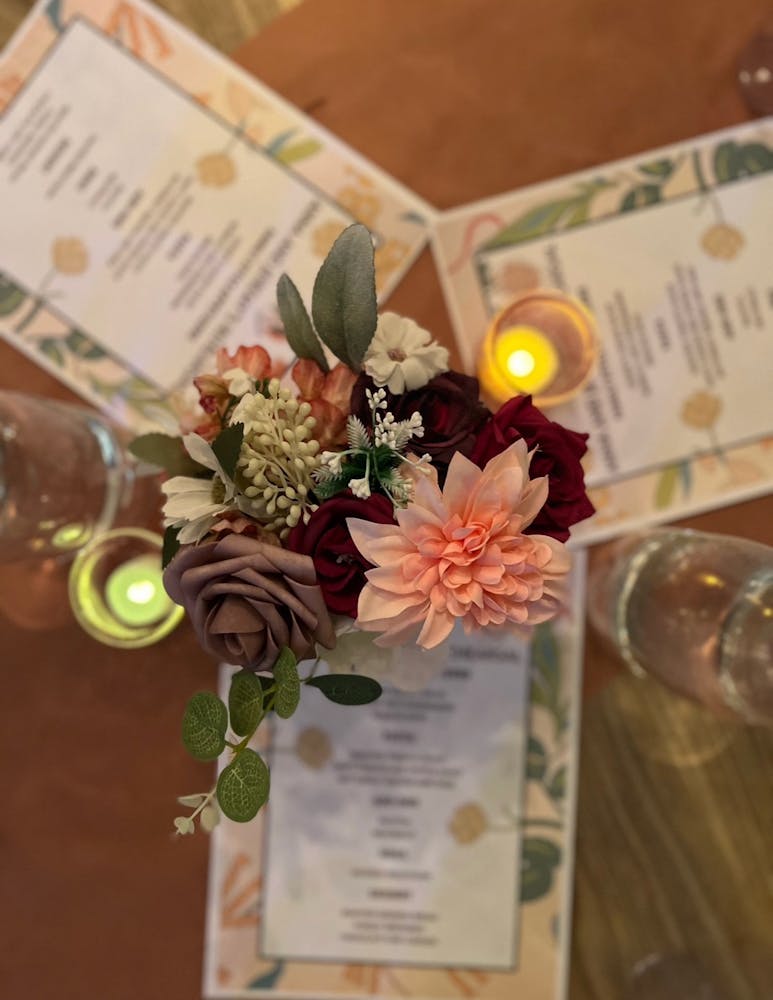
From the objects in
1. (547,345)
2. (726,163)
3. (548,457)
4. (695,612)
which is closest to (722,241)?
(726,163)

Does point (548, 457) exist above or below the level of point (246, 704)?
above

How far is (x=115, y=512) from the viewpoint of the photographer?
684mm

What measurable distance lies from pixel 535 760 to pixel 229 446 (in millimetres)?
450

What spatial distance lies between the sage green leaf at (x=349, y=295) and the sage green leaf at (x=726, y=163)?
1.47ft

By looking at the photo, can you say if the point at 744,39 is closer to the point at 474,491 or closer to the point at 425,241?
the point at 425,241

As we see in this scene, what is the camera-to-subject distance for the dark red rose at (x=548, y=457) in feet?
1.30

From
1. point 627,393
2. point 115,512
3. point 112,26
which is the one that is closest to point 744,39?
point 627,393

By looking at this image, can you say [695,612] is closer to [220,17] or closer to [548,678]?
[548,678]

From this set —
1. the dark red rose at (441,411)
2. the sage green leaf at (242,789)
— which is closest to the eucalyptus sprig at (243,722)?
the sage green leaf at (242,789)

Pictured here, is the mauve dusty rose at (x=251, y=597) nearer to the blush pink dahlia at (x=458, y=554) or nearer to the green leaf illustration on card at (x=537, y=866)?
the blush pink dahlia at (x=458, y=554)

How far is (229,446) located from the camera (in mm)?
385

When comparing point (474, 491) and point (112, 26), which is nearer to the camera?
point (474, 491)

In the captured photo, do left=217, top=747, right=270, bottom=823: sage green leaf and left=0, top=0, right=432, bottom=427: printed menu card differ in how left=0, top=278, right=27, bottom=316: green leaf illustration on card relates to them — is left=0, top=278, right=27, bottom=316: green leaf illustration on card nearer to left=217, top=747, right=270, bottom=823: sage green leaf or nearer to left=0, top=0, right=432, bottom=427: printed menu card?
left=0, top=0, right=432, bottom=427: printed menu card

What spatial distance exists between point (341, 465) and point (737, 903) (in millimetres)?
581
